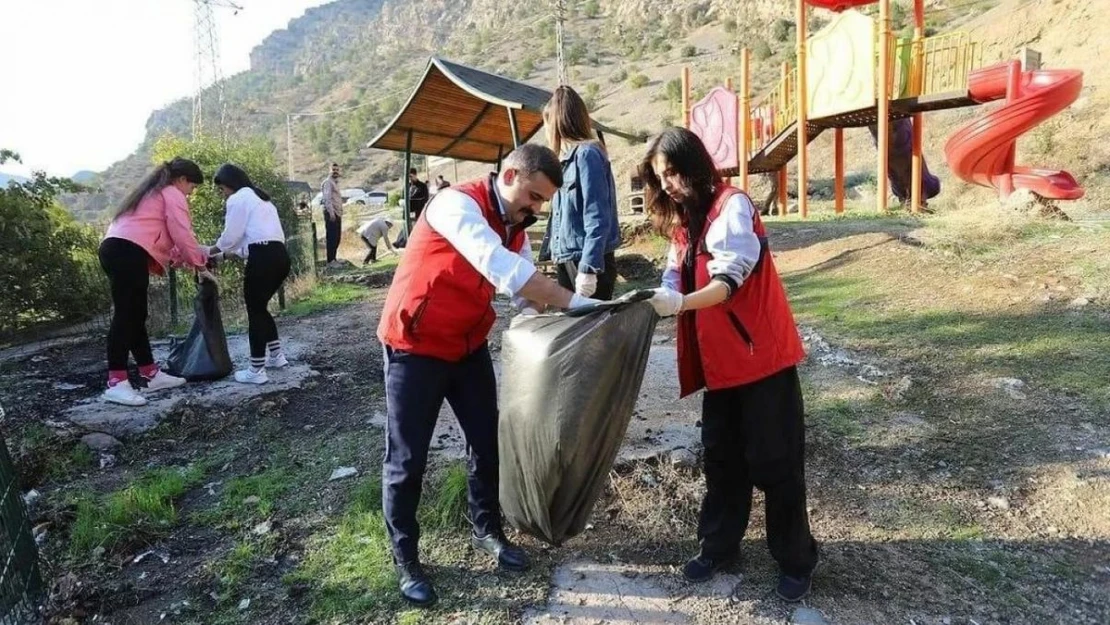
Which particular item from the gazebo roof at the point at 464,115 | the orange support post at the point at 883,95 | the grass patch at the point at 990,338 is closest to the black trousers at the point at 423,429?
the grass patch at the point at 990,338

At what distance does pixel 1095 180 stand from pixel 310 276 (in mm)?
Answer: 13499

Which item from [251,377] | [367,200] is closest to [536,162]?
[251,377]

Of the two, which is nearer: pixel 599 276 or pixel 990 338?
pixel 599 276

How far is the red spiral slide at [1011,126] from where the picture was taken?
8.19m

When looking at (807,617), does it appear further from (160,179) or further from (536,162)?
(160,179)

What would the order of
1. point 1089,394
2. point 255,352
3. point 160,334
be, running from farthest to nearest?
point 160,334, point 255,352, point 1089,394

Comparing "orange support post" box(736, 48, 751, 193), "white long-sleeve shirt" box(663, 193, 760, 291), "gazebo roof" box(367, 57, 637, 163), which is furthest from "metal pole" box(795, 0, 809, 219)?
"white long-sleeve shirt" box(663, 193, 760, 291)

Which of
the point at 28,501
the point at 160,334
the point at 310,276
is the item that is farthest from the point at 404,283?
the point at 310,276

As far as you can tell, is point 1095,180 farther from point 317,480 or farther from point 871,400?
point 317,480

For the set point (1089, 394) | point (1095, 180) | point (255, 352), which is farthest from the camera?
point (1095, 180)

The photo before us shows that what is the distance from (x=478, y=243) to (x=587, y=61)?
53.9 meters

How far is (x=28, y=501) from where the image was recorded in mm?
3092

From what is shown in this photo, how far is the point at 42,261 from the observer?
6.76 meters

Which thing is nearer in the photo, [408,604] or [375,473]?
[408,604]
